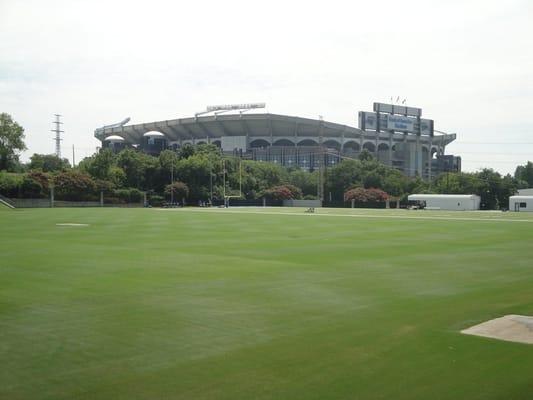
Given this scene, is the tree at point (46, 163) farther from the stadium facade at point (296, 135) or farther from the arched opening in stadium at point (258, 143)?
the arched opening in stadium at point (258, 143)

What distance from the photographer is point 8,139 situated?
374 feet

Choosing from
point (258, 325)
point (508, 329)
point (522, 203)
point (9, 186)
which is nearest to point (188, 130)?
point (9, 186)

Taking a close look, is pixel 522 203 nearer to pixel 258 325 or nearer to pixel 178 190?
pixel 178 190

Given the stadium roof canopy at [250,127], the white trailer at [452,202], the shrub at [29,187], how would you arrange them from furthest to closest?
the stadium roof canopy at [250,127] → the shrub at [29,187] → the white trailer at [452,202]

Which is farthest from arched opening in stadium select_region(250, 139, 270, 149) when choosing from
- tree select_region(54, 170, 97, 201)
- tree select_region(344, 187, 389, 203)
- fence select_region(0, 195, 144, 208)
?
tree select_region(54, 170, 97, 201)

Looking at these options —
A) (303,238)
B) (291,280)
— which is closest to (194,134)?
(303,238)

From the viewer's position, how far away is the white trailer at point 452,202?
292 ft

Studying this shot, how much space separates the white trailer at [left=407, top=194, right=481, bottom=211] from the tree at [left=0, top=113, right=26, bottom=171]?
80.5 meters

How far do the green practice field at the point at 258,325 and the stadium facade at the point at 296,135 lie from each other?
513ft

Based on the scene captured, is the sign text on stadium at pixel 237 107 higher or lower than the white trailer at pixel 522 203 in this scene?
higher

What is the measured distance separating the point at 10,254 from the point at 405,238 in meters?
19.7

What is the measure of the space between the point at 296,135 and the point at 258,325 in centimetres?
18031

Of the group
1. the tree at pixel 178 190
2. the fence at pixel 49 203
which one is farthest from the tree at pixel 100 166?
the tree at pixel 178 190

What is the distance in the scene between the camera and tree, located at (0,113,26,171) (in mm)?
112938
